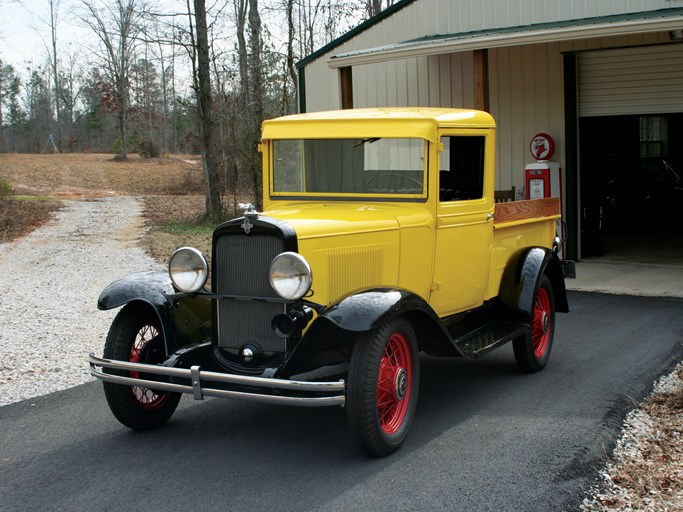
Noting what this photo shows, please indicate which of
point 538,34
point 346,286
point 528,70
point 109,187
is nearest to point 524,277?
point 346,286

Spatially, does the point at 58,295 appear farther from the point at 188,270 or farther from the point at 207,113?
the point at 207,113

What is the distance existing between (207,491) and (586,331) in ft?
15.8

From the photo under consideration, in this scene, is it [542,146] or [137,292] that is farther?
[542,146]

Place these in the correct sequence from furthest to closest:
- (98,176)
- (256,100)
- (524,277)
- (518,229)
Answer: (98,176) → (256,100) → (518,229) → (524,277)

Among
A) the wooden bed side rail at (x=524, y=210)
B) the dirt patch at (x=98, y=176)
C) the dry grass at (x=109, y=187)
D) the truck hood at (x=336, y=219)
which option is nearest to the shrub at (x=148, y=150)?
the dry grass at (x=109, y=187)

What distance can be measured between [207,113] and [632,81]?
9.11 metres

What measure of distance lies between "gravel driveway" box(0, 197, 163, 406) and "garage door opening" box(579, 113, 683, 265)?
351 inches

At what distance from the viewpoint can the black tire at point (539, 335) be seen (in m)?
6.14

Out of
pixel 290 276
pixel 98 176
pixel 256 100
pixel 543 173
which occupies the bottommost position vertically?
pixel 290 276

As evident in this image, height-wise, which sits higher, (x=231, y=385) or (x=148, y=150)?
(x=148, y=150)

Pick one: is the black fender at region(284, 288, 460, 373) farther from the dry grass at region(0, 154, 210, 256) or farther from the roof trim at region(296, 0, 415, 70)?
the roof trim at region(296, 0, 415, 70)

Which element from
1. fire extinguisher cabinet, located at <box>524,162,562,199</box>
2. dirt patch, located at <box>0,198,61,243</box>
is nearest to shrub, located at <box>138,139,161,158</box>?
dirt patch, located at <box>0,198,61,243</box>

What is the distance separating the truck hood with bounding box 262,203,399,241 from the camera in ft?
15.4

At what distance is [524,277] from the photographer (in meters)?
6.12
